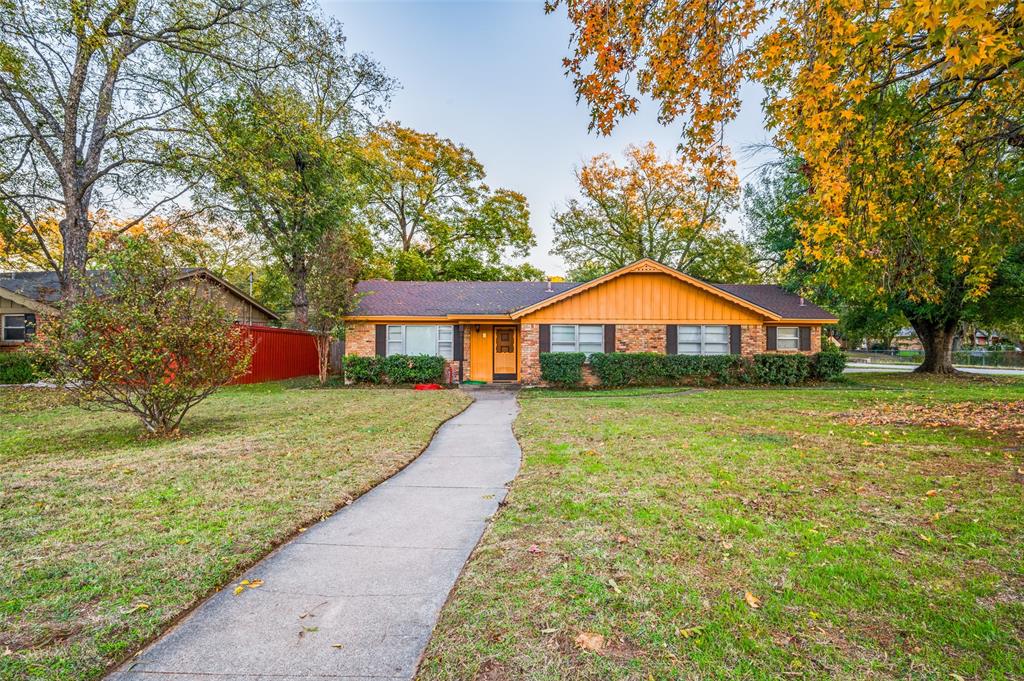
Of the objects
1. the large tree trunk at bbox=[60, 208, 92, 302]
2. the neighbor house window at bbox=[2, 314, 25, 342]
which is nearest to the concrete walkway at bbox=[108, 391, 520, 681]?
the large tree trunk at bbox=[60, 208, 92, 302]

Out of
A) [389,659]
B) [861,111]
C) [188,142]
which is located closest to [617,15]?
[861,111]

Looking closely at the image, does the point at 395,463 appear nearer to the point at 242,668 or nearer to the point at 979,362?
the point at 242,668

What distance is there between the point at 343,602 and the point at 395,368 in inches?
530

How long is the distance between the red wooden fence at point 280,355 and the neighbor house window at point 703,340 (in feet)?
46.3

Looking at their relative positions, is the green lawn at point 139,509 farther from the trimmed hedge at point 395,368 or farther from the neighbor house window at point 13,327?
the neighbor house window at point 13,327

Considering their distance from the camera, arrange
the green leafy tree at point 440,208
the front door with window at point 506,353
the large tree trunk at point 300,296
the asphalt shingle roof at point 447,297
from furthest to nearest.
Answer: the green leafy tree at point 440,208
the large tree trunk at point 300,296
the front door with window at point 506,353
the asphalt shingle roof at point 447,297

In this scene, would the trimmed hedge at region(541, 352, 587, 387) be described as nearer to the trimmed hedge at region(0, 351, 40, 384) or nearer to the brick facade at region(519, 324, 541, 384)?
the brick facade at region(519, 324, 541, 384)

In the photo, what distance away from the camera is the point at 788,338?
55.6 ft

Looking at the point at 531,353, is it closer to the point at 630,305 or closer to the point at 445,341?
the point at 445,341

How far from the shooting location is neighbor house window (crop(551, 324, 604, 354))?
15758 mm

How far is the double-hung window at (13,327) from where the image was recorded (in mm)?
18547

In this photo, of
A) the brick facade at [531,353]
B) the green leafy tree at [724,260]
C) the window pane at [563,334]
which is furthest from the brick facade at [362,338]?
the green leafy tree at [724,260]

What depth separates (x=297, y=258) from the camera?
20859 millimetres

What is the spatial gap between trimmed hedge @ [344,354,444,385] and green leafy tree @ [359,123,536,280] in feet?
45.5
